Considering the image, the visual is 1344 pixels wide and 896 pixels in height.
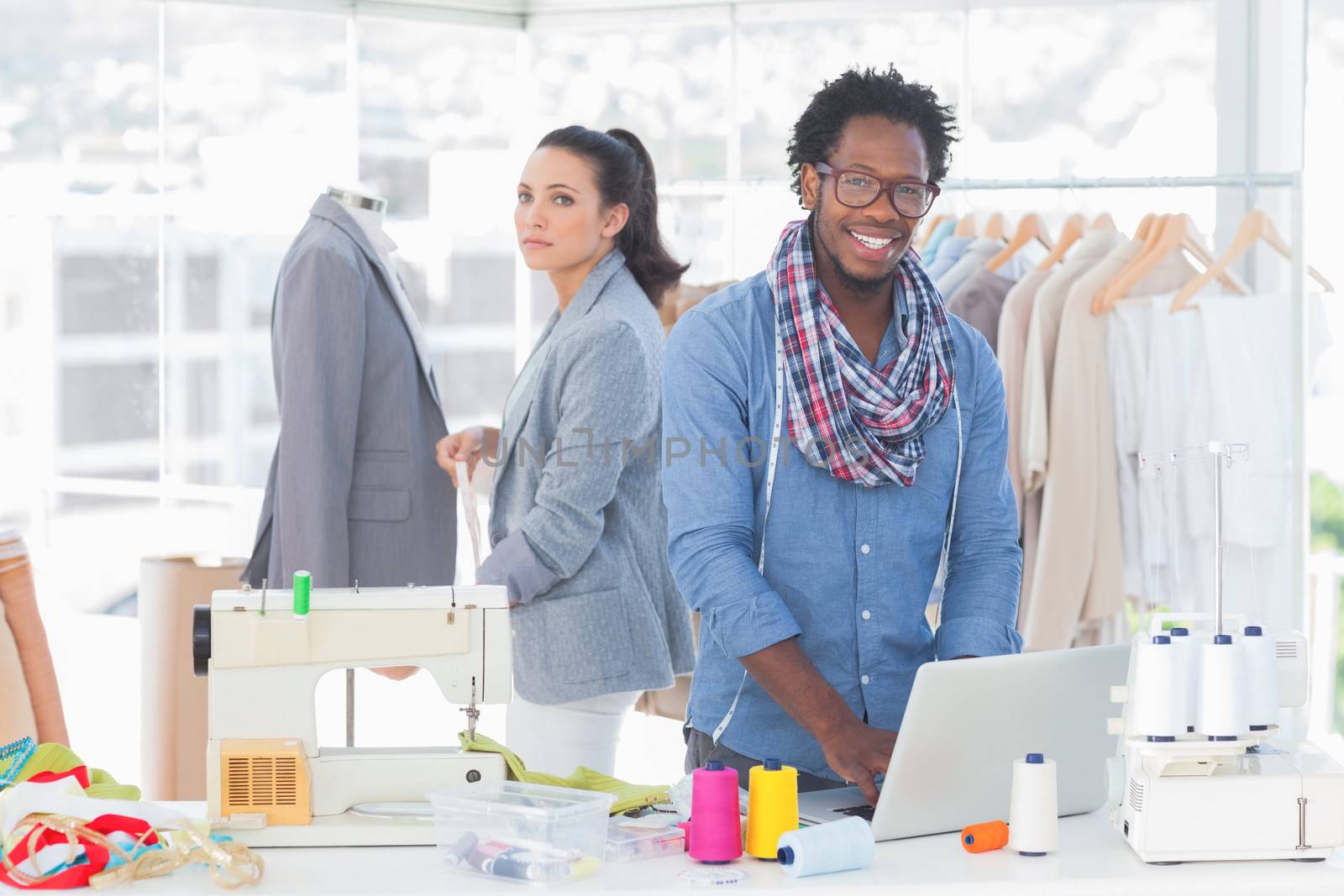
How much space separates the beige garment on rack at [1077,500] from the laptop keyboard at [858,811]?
1.43 meters

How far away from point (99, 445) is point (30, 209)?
120cm

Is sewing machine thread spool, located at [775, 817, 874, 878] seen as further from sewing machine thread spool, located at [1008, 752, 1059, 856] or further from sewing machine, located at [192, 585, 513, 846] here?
sewing machine, located at [192, 585, 513, 846]

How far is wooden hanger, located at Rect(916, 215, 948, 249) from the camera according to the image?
3.49 metres

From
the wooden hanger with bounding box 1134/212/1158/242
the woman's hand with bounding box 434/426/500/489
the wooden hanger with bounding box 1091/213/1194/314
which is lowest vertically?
the woman's hand with bounding box 434/426/500/489

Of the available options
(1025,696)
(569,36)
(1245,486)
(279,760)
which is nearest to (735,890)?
(1025,696)

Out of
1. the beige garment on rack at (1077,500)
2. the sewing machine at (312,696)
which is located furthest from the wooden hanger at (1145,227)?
the sewing machine at (312,696)

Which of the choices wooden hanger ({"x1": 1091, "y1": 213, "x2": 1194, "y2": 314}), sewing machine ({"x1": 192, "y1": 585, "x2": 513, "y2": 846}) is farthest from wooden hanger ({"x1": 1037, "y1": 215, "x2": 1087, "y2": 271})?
sewing machine ({"x1": 192, "y1": 585, "x2": 513, "y2": 846})

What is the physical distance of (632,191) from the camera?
271 centimetres

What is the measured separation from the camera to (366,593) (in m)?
1.78

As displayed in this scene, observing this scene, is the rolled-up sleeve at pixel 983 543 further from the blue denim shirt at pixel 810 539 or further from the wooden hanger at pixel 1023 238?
the wooden hanger at pixel 1023 238

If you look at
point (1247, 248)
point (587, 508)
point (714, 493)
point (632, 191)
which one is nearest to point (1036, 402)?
point (1247, 248)

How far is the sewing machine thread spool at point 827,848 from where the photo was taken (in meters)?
1.55

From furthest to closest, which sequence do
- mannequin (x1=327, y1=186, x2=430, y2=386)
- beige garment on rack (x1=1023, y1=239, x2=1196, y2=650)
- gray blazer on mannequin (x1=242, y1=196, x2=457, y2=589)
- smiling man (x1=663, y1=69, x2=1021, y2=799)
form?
beige garment on rack (x1=1023, y1=239, x2=1196, y2=650) → mannequin (x1=327, y1=186, x2=430, y2=386) → gray blazer on mannequin (x1=242, y1=196, x2=457, y2=589) → smiling man (x1=663, y1=69, x2=1021, y2=799)

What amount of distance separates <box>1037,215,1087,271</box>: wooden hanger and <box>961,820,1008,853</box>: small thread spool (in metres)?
1.91
